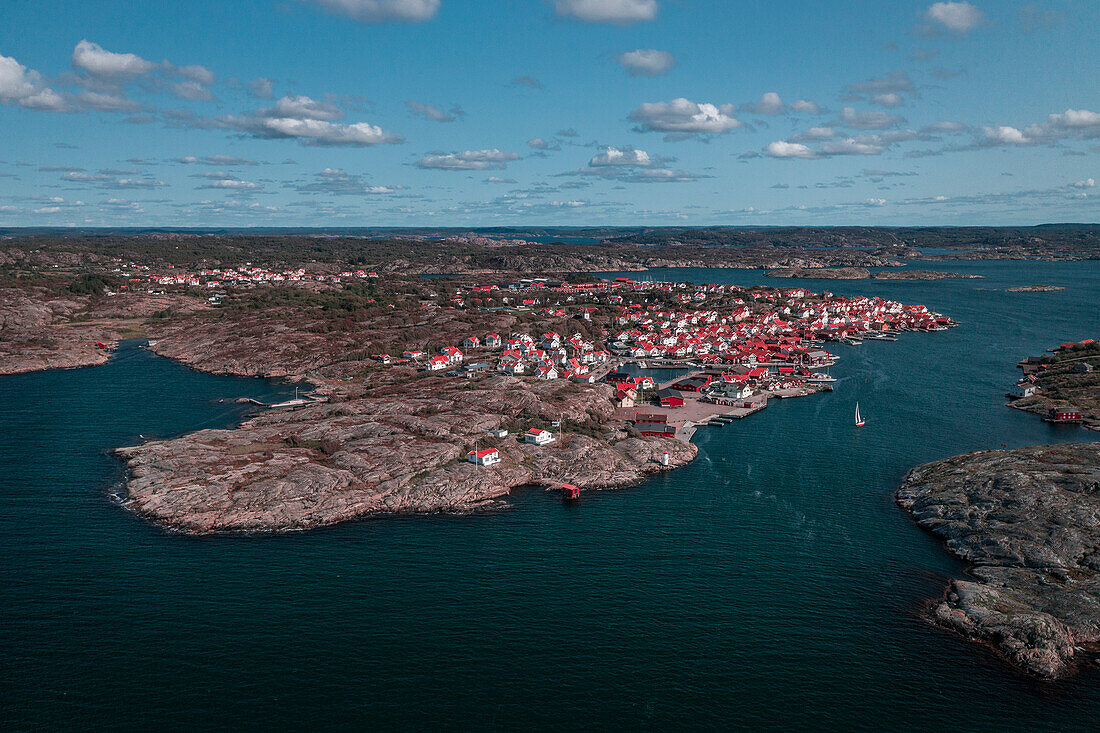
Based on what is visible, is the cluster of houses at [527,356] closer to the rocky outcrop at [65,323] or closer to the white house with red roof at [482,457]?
the white house with red roof at [482,457]

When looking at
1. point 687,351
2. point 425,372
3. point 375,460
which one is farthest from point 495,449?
point 687,351

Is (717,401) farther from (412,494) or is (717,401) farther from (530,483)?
(412,494)

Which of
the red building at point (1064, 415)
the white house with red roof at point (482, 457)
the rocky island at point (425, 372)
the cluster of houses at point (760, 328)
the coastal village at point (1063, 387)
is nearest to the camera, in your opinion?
the rocky island at point (425, 372)

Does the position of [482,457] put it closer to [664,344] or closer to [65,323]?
[664,344]

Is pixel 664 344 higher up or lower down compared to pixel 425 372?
higher up

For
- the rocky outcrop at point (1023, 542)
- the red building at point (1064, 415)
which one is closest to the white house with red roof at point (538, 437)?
the rocky outcrop at point (1023, 542)
